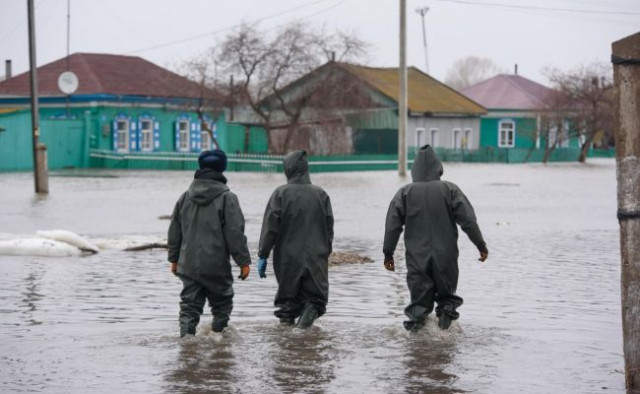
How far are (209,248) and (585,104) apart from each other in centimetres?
6263

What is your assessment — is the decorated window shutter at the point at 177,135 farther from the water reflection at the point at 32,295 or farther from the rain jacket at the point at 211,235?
the rain jacket at the point at 211,235

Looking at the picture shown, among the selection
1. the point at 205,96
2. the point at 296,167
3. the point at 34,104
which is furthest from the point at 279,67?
the point at 296,167

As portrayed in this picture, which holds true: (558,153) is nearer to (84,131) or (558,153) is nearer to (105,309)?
(84,131)

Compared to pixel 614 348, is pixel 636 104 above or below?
above

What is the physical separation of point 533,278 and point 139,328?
540 centimetres

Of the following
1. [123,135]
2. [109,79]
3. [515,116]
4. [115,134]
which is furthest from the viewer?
[515,116]

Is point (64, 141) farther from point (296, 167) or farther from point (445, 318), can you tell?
point (445, 318)

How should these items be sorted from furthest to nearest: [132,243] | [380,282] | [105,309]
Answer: [132,243] < [380,282] < [105,309]

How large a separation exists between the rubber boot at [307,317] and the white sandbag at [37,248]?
6.58 meters

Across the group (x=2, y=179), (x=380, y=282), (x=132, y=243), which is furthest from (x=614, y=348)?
(x=2, y=179)

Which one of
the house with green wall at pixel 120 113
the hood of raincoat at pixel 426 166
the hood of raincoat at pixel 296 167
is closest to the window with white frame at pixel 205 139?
the house with green wall at pixel 120 113

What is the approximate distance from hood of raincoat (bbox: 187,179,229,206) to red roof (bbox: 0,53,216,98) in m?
43.3

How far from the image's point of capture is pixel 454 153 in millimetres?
68250

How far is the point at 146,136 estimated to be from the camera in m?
55.1
